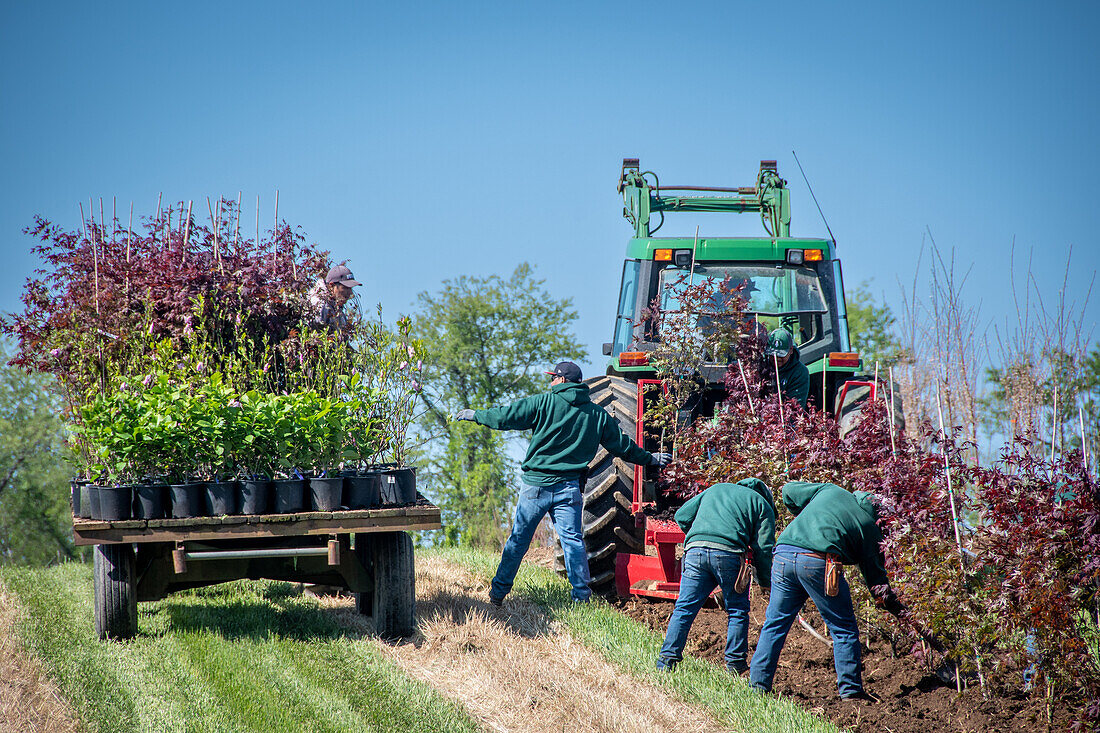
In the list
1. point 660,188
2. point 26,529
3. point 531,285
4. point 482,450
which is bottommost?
point 26,529

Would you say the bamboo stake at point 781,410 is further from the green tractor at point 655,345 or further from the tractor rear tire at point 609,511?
the tractor rear tire at point 609,511

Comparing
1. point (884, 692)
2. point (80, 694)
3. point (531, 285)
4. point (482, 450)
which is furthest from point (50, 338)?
point (531, 285)

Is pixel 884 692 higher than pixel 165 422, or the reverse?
pixel 165 422

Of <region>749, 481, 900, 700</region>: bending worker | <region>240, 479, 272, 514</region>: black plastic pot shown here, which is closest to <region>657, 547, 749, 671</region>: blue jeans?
<region>749, 481, 900, 700</region>: bending worker

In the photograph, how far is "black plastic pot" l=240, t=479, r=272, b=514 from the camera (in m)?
5.37

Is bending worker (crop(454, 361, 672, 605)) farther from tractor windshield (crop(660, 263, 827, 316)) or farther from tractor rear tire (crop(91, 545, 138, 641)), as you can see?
tractor rear tire (crop(91, 545, 138, 641))

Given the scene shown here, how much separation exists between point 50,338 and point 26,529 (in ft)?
74.7

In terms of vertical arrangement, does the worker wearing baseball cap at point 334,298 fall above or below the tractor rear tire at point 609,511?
above

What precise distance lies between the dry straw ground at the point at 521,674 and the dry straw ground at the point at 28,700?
1.73m

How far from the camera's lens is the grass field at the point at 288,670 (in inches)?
171

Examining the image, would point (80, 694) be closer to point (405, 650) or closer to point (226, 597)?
point (405, 650)

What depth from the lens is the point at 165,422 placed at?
17.4 ft

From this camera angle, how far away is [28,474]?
2567cm

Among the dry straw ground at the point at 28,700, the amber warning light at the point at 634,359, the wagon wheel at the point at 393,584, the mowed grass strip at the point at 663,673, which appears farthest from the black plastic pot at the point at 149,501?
the amber warning light at the point at 634,359
